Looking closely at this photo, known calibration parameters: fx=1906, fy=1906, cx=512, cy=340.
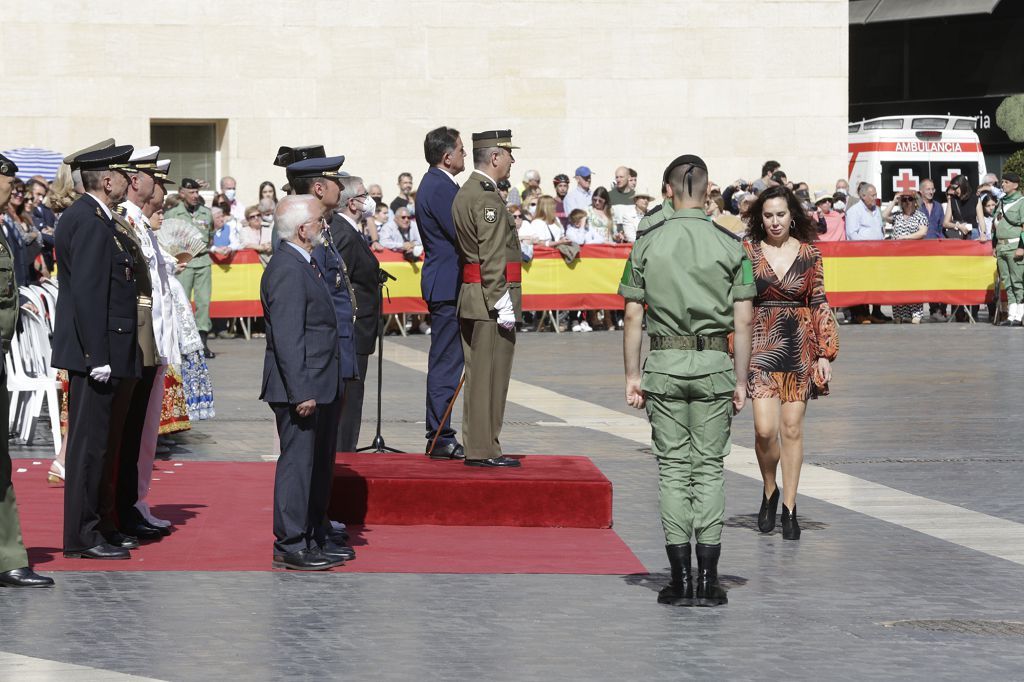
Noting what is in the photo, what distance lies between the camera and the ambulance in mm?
34750

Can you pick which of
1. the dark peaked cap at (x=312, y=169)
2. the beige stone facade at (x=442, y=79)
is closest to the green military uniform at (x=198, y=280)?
the beige stone facade at (x=442, y=79)

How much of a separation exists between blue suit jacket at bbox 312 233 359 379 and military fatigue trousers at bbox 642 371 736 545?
1.68m

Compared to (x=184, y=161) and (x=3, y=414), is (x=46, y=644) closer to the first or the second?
(x=3, y=414)

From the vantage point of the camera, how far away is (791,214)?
1025 centimetres

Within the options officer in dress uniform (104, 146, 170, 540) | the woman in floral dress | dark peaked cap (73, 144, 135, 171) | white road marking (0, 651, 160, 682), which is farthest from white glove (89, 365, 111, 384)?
the woman in floral dress

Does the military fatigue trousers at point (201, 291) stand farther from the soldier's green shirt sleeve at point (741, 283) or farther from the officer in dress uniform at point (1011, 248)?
the soldier's green shirt sleeve at point (741, 283)

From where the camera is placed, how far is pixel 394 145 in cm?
3309

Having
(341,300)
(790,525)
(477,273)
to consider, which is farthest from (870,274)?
(341,300)

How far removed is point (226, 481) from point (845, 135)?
25.4 metres

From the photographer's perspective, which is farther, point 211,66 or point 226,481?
point 211,66

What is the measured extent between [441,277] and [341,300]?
133cm

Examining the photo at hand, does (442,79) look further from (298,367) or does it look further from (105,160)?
(298,367)

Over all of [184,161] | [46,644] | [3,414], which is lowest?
[46,644]

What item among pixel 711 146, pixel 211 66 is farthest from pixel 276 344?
pixel 711 146
